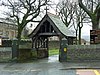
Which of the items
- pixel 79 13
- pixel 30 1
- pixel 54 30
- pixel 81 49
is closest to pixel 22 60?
pixel 54 30

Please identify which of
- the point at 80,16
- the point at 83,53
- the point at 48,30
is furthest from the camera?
the point at 80,16

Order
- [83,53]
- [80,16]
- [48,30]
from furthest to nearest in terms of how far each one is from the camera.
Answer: [80,16], [48,30], [83,53]

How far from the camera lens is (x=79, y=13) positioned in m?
61.6

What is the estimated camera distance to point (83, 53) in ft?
81.0

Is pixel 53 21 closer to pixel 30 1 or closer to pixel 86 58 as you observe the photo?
pixel 86 58

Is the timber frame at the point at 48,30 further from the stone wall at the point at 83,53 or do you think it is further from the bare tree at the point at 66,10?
the bare tree at the point at 66,10

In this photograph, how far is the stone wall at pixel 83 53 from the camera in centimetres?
2461

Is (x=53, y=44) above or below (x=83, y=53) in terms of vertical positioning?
above

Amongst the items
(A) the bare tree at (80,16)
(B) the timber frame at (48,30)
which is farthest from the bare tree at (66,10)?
(B) the timber frame at (48,30)

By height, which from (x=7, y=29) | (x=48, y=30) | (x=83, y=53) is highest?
(x=7, y=29)

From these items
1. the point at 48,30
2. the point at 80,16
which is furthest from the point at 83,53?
the point at 80,16

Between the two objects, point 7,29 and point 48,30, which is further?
point 7,29

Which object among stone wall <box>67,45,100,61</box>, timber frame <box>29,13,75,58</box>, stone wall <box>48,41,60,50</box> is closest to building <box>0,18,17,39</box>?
stone wall <box>48,41,60,50</box>

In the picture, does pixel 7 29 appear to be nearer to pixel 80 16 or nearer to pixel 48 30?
pixel 80 16
